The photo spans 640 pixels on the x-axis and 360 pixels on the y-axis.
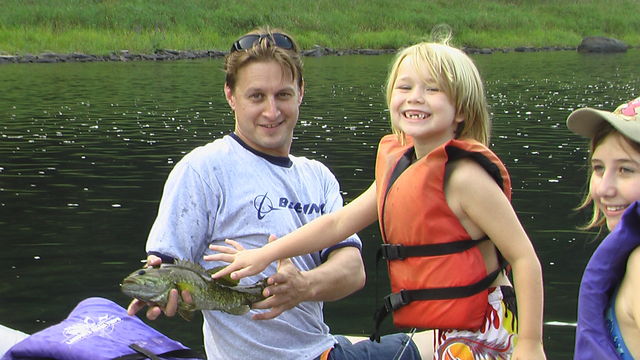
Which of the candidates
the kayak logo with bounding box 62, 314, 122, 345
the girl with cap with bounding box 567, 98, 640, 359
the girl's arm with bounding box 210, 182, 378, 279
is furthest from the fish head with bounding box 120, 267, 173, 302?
the girl with cap with bounding box 567, 98, 640, 359

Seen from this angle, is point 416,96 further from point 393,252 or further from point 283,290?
point 283,290

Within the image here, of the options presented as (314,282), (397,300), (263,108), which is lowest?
(397,300)

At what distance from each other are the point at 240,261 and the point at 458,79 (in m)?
0.99

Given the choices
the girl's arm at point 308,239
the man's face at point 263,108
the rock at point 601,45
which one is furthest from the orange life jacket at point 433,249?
the rock at point 601,45

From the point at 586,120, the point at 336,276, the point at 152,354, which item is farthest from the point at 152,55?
the point at 586,120

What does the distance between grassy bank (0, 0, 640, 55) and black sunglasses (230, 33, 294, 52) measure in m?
35.0

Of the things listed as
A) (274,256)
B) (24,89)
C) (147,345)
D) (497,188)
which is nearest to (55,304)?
(147,345)

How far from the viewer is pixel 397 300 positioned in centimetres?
341

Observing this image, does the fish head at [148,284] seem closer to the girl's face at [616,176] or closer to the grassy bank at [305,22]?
the girl's face at [616,176]

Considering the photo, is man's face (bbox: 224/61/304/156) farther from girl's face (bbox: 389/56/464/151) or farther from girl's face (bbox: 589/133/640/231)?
girl's face (bbox: 589/133/640/231)

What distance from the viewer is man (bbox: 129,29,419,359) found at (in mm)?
3297

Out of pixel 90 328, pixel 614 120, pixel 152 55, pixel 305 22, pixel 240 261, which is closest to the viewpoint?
pixel 614 120

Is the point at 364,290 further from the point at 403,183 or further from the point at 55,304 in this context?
the point at 403,183

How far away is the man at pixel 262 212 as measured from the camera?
10.8 feet
